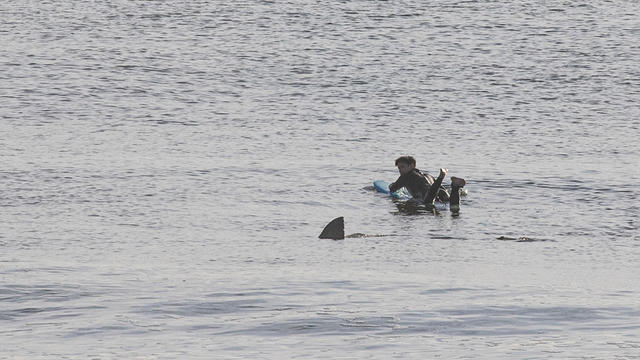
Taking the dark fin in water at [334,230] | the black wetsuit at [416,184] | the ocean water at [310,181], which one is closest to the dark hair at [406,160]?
the black wetsuit at [416,184]

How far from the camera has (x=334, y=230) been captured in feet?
68.9

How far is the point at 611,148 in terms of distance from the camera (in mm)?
33562

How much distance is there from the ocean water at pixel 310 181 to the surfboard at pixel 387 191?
0.31 m

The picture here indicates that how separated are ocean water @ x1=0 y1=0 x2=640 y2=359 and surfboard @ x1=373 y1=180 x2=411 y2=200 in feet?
1.03

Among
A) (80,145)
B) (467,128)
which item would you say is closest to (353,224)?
(80,145)

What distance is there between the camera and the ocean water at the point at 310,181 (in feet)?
47.8

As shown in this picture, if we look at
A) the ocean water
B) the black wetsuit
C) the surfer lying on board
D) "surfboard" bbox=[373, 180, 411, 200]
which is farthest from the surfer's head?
the ocean water

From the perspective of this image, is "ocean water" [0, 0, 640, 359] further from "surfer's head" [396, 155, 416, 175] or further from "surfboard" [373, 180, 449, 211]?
"surfer's head" [396, 155, 416, 175]

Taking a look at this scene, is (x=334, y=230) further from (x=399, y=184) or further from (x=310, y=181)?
(x=310, y=181)

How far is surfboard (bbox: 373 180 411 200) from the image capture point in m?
26.0

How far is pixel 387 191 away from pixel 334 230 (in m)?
5.63

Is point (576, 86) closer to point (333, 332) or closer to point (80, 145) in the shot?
point (80, 145)

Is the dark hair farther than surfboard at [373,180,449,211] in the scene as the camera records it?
Yes

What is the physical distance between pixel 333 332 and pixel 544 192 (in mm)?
13379
